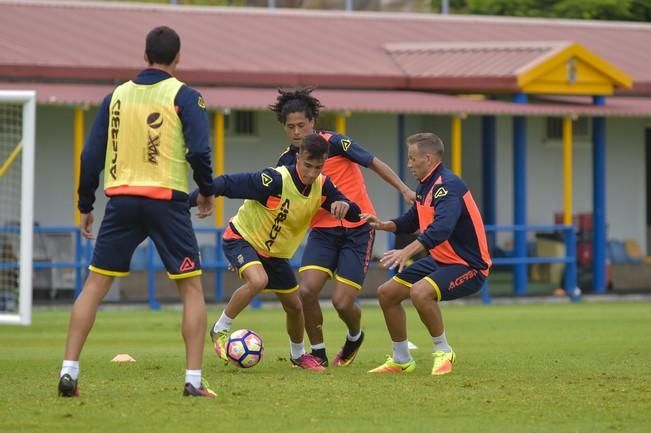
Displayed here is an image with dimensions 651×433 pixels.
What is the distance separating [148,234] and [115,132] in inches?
25.0

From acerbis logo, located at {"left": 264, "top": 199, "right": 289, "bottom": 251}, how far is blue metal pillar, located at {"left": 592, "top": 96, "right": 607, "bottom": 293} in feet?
56.1

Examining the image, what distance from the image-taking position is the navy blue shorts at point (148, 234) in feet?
29.9

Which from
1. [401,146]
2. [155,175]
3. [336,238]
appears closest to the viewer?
[155,175]

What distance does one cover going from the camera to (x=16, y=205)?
23031 millimetres

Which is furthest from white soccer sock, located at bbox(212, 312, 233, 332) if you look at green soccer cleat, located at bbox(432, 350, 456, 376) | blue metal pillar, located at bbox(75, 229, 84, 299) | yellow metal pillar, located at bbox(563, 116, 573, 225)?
yellow metal pillar, located at bbox(563, 116, 573, 225)

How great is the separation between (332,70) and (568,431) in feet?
64.3

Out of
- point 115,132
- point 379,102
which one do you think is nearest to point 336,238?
point 115,132


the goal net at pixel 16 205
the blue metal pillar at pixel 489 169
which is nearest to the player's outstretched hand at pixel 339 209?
the goal net at pixel 16 205

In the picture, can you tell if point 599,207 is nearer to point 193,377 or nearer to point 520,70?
point 520,70

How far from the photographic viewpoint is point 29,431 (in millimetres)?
7918

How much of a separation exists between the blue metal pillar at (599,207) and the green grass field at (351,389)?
1131cm

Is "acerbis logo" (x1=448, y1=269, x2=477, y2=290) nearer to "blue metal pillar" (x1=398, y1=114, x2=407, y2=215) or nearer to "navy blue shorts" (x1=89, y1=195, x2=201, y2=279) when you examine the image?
"navy blue shorts" (x1=89, y1=195, x2=201, y2=279)

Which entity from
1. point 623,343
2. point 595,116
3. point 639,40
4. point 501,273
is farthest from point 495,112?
point 623,343

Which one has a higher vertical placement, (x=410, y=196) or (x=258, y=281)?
(x=410, y=196)
